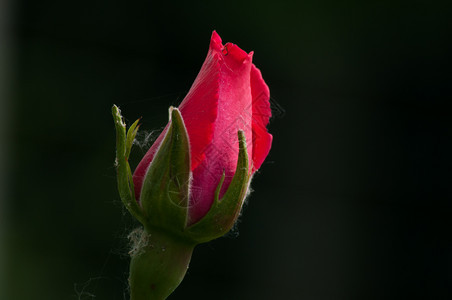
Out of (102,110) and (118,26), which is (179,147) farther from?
(118,26)

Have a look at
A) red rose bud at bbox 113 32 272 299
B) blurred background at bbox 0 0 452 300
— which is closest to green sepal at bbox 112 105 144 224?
red rose bud at bbox 113 32 272 299

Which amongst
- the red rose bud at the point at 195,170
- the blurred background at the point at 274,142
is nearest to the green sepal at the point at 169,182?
the red rose bud at the point at 195,170

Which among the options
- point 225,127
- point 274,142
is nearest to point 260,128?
point 225,127

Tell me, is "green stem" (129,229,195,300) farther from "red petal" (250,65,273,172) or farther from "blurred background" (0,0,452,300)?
"blurred background" (0,0,452,300)

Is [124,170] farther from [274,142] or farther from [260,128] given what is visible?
[274,142]

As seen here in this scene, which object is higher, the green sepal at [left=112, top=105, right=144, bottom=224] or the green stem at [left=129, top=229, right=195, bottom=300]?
the green sepal at [left=112, top=105, right=144, bottom=224]

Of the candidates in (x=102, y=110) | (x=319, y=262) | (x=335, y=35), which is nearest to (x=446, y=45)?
(x=335, y=35)

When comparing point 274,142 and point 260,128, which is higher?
point 260,128
